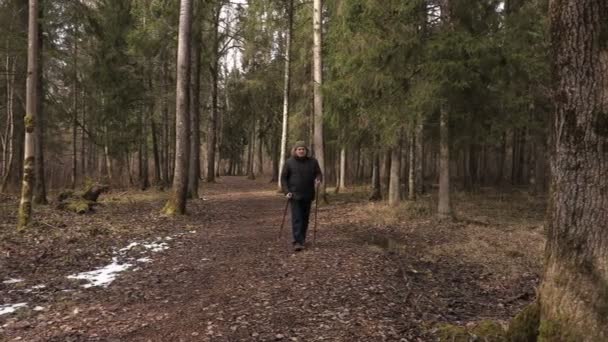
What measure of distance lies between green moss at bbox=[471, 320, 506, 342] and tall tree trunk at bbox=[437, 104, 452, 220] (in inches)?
337

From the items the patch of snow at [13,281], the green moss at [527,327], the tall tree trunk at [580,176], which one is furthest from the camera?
the patch of snow at [13,281]

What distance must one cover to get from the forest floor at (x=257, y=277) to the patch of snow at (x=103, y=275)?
3.4 inches

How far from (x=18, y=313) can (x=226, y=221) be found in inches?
308

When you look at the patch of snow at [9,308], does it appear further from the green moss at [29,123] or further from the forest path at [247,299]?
the green moss at [29,123]

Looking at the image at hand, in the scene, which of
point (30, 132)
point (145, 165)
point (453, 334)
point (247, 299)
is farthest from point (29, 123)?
point (145, 165)

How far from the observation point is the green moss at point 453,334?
433 cm

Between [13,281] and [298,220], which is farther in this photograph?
[298,220]

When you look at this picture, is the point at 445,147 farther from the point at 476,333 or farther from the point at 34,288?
the point at 34,288

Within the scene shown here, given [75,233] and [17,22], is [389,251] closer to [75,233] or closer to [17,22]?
[75,233]

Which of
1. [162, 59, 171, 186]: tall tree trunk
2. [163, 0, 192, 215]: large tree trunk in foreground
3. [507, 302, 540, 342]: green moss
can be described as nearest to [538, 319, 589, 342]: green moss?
[507, 302, 540, 342]: green moss

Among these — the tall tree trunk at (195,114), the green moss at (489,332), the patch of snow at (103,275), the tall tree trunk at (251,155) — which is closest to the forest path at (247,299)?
the patch of snow at (103,275)

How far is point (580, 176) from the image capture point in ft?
12.1

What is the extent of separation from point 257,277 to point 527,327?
387cm

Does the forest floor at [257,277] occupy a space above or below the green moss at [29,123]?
below
